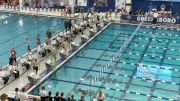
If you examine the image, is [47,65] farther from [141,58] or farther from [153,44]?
[153,44]

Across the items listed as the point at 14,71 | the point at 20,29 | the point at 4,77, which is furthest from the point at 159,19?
the point at 4,77

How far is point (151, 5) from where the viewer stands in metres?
28.1

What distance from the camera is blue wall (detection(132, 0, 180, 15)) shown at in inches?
1086

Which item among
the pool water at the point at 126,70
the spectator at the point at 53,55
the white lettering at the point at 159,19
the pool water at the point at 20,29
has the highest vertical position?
the white lettering at the point at 159,19

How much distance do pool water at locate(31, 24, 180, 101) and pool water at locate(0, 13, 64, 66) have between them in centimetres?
314

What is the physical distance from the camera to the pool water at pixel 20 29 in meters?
19.2

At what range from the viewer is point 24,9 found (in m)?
28.8

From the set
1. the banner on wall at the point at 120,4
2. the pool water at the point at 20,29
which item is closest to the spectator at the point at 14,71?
the pool water at the point at 20,29

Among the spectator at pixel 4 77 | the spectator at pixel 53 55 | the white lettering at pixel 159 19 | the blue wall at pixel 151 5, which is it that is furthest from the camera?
the blue wall at pixel 151 5

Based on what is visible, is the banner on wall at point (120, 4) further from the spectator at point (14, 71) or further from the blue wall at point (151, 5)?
the spectator at point (14, 71)

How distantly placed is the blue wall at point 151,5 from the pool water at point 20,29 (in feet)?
20.2

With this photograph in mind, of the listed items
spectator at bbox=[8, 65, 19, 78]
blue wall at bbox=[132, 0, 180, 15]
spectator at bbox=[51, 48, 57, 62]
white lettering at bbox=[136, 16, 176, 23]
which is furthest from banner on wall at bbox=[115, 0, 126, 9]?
spectator at bbox=[8, 65, 19, 78]

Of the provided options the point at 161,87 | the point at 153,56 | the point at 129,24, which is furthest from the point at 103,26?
the point at 161,87

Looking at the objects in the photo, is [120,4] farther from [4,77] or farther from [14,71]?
[4,77]
